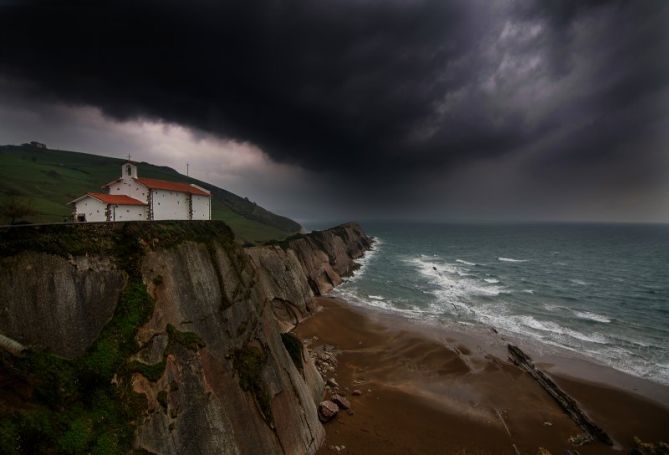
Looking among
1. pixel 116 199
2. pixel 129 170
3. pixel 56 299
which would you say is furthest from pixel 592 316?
pixel 129 170

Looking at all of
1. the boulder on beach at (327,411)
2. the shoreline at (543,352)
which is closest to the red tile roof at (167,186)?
the boulder on beach at (327,411)

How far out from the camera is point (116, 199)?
71.2ft

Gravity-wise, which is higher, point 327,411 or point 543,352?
point 327,411

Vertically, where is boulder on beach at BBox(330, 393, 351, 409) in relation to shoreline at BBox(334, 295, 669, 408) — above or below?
above

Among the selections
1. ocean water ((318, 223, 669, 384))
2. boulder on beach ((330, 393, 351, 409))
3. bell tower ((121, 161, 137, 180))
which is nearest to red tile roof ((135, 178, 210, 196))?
bell tower ((121, 161, 137, 180))

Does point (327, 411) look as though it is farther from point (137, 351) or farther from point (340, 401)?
point (137, 351)

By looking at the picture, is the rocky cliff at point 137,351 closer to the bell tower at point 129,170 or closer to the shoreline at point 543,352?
the bell tower at point 129,170

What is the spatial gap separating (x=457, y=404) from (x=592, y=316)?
118 feet

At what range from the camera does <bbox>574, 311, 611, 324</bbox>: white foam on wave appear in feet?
141

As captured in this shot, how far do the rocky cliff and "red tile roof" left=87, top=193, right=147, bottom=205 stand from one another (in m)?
8.87

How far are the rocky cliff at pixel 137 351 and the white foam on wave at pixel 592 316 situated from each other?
156ft

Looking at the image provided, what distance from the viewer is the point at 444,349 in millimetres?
33844

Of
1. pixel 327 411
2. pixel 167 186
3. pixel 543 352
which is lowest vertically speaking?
pixel 543 352

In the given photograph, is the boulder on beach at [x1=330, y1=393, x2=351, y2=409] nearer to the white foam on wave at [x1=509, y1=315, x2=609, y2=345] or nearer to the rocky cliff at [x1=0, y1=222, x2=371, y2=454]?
the rocky cliff at [x1=0, y1=222, x2=371, y2=454]
